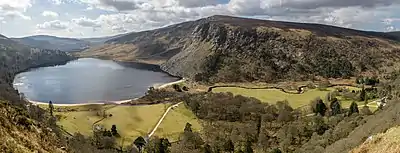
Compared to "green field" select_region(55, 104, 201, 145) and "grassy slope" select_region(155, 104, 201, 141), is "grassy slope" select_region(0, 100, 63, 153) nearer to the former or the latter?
"green field" select_region(55, 104, 201, 145)

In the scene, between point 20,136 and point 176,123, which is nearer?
point 20,136

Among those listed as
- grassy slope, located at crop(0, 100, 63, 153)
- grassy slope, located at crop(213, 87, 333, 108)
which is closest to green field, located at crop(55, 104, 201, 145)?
grassy slope, located at crop(213, 87, 333, 108)

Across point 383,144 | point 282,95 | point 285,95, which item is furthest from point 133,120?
point 383,144

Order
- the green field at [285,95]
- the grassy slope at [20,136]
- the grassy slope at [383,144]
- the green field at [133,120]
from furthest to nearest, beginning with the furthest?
the green field at [285,95] < the green field at [133,120] < the grassy slope at [383,144] < the grassy slope at [20,136]

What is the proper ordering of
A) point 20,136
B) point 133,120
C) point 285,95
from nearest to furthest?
point 20,136 < point 133,120 < point 285,95

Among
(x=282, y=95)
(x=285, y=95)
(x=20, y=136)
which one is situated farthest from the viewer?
(x=282, y=95)

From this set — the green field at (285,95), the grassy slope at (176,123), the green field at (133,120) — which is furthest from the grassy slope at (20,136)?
the green field at (285,95)

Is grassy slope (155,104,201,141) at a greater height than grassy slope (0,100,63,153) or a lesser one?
lesser

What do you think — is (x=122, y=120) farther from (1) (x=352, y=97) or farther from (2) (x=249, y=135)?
(1) (x=352, y=97)

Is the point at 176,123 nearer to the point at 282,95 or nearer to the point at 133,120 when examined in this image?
the point at 133,120

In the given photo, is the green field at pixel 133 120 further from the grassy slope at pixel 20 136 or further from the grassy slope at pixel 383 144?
the grassy slope at pixel 20 136
